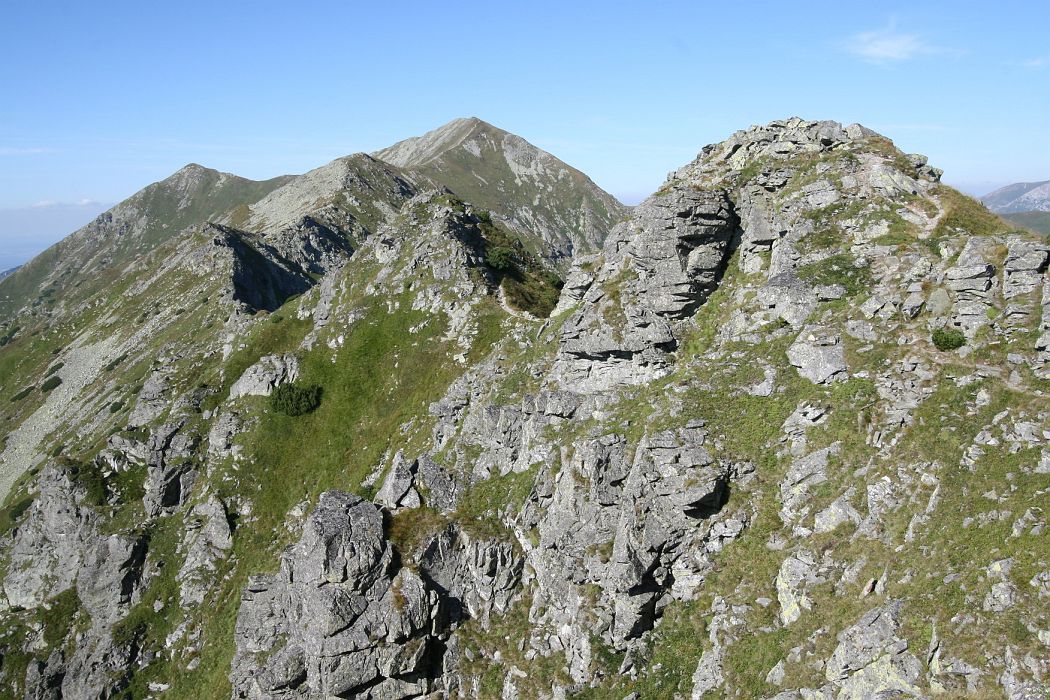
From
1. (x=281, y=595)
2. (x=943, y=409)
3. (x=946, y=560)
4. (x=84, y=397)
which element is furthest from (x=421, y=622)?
(x=84, y=397)

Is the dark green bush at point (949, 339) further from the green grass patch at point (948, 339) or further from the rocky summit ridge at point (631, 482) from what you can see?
the rocky summit ridge at point (631, 482)

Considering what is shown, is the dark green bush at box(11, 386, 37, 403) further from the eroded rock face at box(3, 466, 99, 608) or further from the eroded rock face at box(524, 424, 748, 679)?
the eroded rock face at box(524, 424, 748, 679)

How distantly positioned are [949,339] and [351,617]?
37256 mm

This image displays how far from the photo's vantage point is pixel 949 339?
31.5 m

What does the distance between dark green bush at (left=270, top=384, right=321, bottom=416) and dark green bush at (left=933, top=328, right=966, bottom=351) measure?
184 feet

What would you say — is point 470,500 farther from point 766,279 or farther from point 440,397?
point 766,279

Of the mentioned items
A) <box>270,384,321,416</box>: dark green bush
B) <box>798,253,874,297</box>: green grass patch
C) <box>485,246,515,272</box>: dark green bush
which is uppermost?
<box>485,246,515,272</box>: dark green bush

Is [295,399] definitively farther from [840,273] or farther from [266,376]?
[840,273]

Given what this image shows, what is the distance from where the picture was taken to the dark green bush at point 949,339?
3134cm

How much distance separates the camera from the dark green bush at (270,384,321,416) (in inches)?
2520

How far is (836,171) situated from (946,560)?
2962 centimetres

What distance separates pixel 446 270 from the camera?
69188mm

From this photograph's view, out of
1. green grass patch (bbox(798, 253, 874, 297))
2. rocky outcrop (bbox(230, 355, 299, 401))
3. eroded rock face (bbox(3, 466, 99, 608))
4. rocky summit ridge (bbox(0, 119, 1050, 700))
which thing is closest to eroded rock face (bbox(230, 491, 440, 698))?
rocky summit ridge (bbox(0, 119, 1050, 700))

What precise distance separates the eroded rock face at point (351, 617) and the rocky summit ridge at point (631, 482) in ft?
0.63
